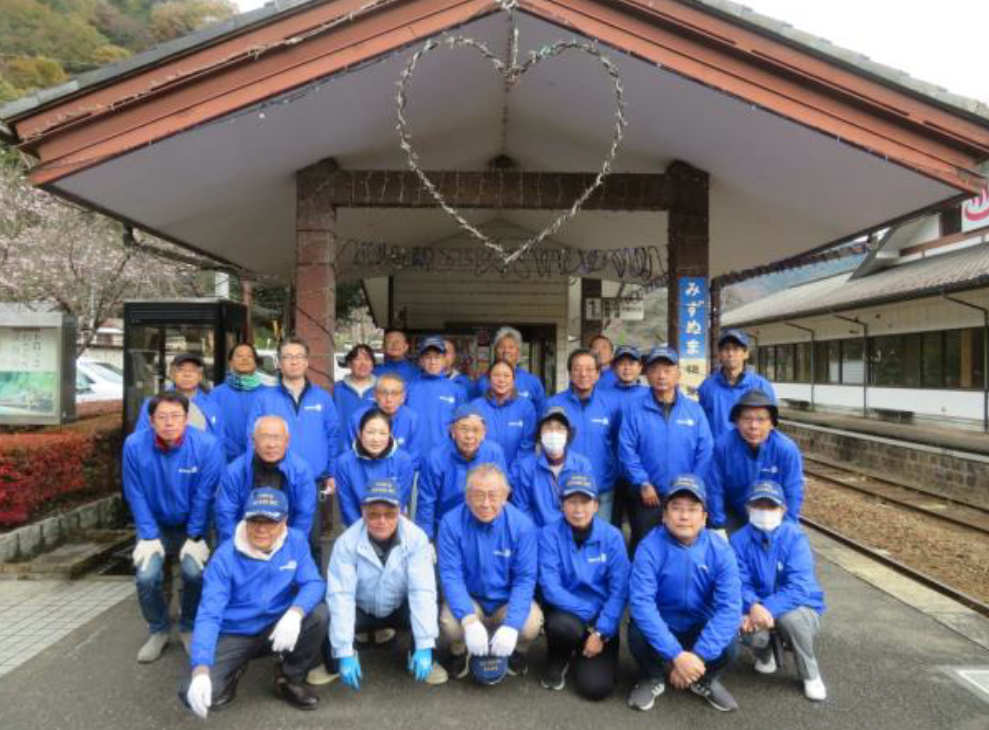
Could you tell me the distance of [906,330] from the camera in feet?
56.1

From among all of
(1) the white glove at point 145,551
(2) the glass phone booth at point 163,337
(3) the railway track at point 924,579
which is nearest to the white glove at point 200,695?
(1) the white glove at point 145,551

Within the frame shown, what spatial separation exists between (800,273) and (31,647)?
145 ft

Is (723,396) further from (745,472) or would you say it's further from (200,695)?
(200,695)

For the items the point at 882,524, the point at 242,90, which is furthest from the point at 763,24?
the point at 882,524

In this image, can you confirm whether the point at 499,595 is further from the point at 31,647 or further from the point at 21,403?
the point at 21,403

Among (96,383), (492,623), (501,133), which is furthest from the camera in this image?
(96,383)

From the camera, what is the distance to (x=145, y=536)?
399 cm

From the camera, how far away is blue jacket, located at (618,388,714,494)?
4.47 metres

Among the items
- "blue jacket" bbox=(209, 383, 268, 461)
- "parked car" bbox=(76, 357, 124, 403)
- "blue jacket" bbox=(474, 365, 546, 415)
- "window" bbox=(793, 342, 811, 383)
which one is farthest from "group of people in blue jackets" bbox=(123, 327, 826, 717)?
"window" bbox=(793, 342, 811, 383)

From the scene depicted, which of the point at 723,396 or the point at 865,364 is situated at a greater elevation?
the point at 865,364

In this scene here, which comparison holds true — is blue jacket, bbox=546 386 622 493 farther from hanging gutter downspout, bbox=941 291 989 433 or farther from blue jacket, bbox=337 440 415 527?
hanging gutter downspout, bbox=941 291 989 433

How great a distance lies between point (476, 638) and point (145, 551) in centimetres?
205

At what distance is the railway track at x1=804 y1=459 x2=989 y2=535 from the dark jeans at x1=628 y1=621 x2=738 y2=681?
8.29 m

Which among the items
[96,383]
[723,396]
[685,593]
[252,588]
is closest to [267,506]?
[252,588]
